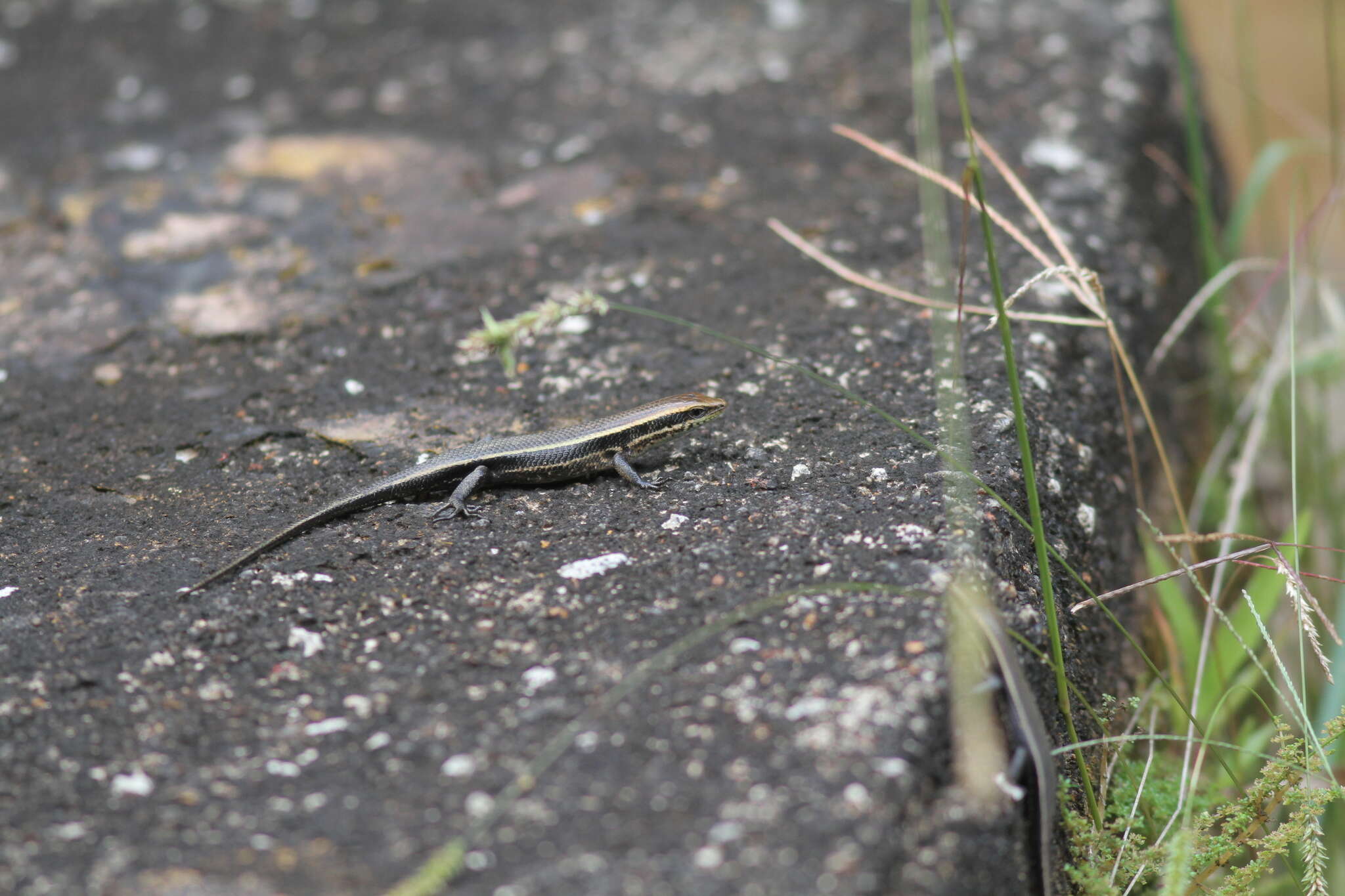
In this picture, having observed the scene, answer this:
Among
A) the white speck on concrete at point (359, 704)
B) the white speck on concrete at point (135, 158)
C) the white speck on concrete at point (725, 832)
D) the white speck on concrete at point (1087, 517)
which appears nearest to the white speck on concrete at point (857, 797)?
the white speck on concrete at point (725, 832)

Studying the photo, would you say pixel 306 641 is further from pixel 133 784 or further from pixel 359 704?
pixel 133 784

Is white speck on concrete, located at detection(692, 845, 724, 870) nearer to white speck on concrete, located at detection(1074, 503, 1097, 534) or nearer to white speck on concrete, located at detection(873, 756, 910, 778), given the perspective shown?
white speck on concrete, located at detection(873, 756, 910, 778)

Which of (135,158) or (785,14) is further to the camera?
(785,14)

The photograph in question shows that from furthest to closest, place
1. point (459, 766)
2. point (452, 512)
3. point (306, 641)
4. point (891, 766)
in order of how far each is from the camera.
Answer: point (452, 512), point (306, 641), point (459, 766), point (891, 766)

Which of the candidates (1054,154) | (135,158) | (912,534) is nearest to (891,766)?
(912,534)

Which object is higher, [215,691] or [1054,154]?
[1054,154]

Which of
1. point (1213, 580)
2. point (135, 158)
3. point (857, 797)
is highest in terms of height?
point (135, 158)

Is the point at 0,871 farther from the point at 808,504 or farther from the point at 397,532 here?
the point at 808,504
